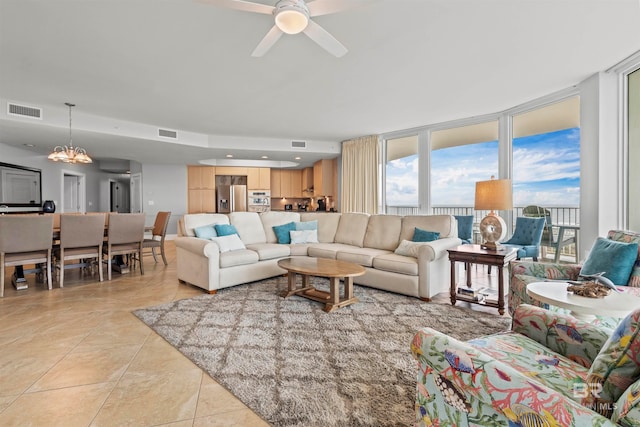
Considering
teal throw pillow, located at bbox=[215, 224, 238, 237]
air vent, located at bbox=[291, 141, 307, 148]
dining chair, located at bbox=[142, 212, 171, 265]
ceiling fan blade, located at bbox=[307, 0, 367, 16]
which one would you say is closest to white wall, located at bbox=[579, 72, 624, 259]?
ceiling fan blade, located at bbox=[307, 0, 367, 16]

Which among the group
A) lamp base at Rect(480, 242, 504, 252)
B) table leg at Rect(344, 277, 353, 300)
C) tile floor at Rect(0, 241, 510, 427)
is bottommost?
tile floor at Rect(0, 241, 510, 427)

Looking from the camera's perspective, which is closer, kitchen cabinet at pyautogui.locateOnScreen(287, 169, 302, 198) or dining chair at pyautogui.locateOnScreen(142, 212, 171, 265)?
dining chair at pyautogui.locateOnScreen(142, 212, 171, 265)

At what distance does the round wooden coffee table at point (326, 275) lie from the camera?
3.05m

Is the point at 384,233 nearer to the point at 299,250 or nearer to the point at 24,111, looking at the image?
the point at 299,250

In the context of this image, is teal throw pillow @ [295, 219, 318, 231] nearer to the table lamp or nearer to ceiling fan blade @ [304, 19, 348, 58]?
the table lamp

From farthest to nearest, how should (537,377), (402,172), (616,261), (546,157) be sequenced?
(402,172)
(546,157)
(616,261)
(537,377)

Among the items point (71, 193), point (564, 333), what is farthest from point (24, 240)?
point (71, 193)

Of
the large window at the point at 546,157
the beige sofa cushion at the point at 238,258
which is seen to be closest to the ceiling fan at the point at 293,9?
the beige sofa cushion at the point at 238,258

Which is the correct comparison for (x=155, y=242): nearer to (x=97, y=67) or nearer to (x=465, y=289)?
(x=97, y=67)

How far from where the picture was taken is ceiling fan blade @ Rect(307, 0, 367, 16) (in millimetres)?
1902

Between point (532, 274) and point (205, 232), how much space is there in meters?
3.70

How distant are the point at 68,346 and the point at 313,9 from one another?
10.1 ft

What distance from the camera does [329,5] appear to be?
1956 millimetres

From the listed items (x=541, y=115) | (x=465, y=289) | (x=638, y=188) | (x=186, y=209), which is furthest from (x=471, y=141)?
(x=186, y=209)
